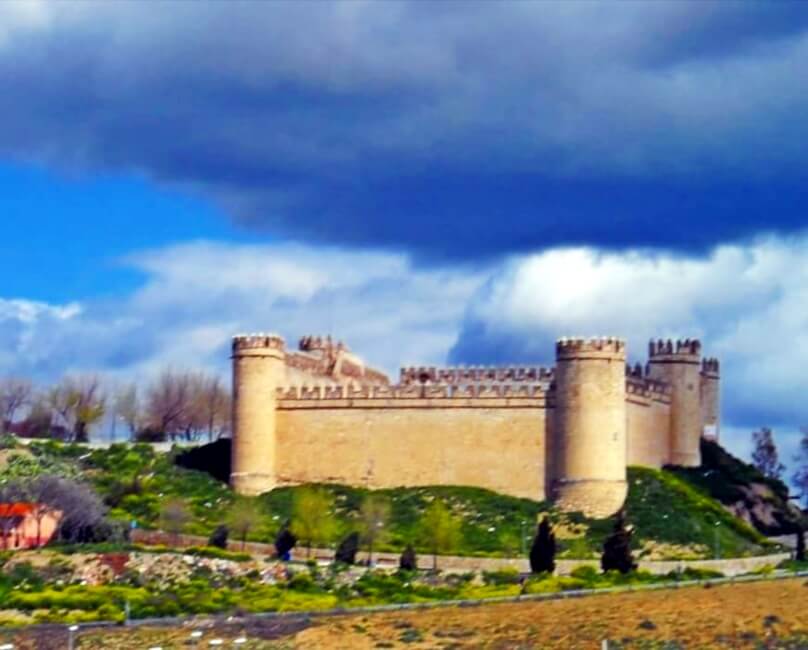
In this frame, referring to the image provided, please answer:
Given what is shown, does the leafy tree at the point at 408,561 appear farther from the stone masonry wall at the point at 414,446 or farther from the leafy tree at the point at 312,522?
the stone masonry wall at the point at 414,446

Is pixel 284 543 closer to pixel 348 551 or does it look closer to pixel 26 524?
pixel 348 551

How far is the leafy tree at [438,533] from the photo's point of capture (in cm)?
6431

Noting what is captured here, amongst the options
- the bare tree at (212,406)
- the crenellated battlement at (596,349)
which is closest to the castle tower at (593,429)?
the crenellated battlement at (596,349)

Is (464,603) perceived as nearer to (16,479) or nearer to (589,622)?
(589,622)

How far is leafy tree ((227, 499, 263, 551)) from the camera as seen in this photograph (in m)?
66.6

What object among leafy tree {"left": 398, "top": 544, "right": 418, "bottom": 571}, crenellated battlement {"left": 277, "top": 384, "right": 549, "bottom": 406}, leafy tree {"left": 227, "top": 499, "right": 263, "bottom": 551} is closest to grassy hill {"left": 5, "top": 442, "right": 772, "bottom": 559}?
leafy tree {"left": 227, "top": 499, "right": 263, "bottom": 551}

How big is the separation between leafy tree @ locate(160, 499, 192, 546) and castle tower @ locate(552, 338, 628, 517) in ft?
41.3

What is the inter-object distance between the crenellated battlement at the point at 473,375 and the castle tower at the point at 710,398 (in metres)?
10.1

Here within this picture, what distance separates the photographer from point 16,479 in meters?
71.6

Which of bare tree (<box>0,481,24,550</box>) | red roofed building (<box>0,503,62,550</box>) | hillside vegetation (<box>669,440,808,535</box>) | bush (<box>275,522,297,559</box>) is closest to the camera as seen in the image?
bush (<box>275,522,297,559</box>)

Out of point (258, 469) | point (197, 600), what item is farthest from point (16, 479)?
point (197, 600)

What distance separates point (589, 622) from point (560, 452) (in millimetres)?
19890

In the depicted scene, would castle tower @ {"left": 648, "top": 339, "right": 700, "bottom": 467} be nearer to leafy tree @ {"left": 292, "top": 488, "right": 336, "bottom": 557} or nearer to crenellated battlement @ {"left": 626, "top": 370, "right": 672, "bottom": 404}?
crenellated battlement @ {"left": 626, "top": 370, "right": 672, "bottom": 404}

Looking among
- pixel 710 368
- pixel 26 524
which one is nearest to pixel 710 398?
pixel 710 368
